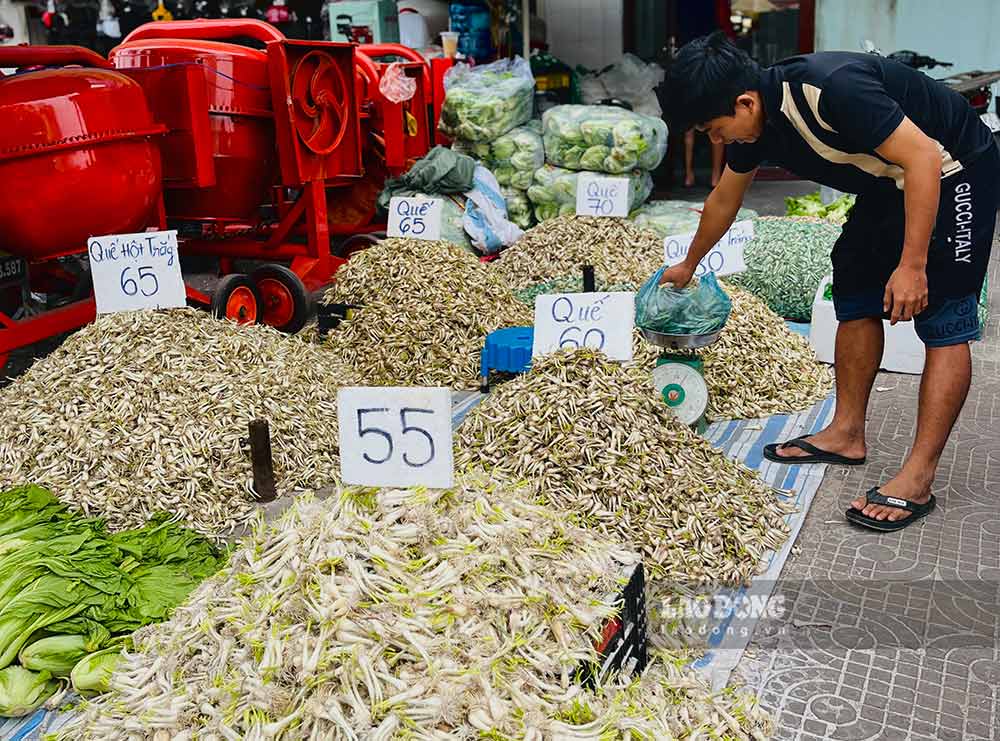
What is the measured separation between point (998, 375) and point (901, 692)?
2502mm

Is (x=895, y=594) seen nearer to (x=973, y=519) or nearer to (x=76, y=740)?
(x=973, y=519)

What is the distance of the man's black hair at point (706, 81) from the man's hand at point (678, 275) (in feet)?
2.30

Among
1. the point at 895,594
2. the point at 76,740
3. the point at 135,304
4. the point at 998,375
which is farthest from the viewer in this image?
the point at 998,375

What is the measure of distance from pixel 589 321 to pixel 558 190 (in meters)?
3.64

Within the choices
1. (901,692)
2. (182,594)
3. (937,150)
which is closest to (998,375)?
(937,150)

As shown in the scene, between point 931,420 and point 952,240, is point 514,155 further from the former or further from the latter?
point 931,420

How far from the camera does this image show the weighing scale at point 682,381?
130 inches

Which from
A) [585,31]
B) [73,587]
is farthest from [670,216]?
[73,587]

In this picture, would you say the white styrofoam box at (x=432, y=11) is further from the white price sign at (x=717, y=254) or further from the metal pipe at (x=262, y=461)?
the metal pipe at (x=262, y=461)

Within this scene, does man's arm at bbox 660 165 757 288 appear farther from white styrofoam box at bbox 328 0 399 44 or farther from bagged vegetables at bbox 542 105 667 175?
white styrofoam box at bbox 328 0 399 44

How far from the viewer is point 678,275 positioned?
10.7 feet

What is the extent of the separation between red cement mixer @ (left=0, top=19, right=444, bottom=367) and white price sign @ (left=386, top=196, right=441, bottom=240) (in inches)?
17.8

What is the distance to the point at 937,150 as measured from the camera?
250 cm

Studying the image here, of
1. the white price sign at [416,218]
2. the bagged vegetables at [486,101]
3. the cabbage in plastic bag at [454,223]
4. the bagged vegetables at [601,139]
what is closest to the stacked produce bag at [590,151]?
the bagged vegetables at [601,139]
